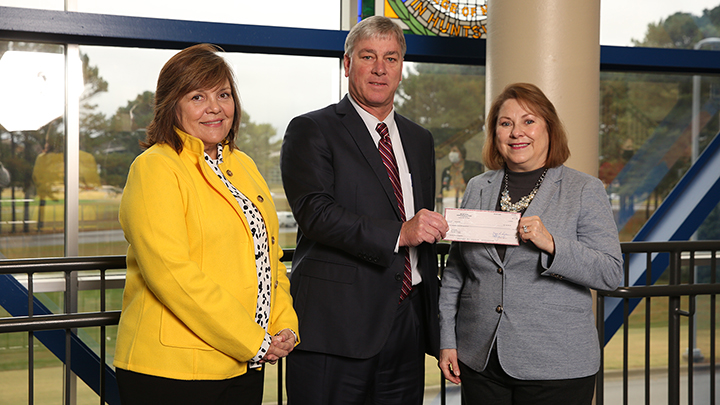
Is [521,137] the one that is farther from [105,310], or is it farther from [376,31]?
[105,310]

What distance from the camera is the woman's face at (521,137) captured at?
2082 millimetres

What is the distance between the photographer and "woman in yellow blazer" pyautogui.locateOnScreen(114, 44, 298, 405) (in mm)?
1698

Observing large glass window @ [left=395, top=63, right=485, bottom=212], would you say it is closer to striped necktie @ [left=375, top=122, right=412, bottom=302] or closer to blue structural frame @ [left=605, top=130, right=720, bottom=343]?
blue structural frame @ [left=605, top=130, right=720, bottom=343]

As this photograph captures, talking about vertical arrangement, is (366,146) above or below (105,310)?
above

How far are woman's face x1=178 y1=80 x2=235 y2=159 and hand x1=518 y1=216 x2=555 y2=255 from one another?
1055 mm

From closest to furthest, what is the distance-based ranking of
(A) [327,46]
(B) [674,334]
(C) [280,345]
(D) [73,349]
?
(C) [280,345], (B) [674,334], (D) [73,349], (A) [327,46]

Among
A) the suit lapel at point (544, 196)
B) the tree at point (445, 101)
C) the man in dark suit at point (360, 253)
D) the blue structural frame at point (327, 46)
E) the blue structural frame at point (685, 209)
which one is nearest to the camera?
the suit lapel at point (544, 196)

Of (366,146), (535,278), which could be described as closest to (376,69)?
(366,146)

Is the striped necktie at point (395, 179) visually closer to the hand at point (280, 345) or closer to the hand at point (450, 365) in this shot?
the hand at point (450, 365)

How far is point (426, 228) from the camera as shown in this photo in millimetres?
2010

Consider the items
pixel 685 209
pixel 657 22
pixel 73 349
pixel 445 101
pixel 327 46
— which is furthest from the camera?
pixel 657 22

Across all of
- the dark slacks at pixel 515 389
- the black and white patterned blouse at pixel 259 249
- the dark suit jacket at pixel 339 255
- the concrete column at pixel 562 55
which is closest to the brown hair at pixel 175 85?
the black and white patterned blouse at pixel 259 249

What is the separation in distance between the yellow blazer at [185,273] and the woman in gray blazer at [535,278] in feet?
2.66

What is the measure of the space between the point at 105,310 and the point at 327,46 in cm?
254
